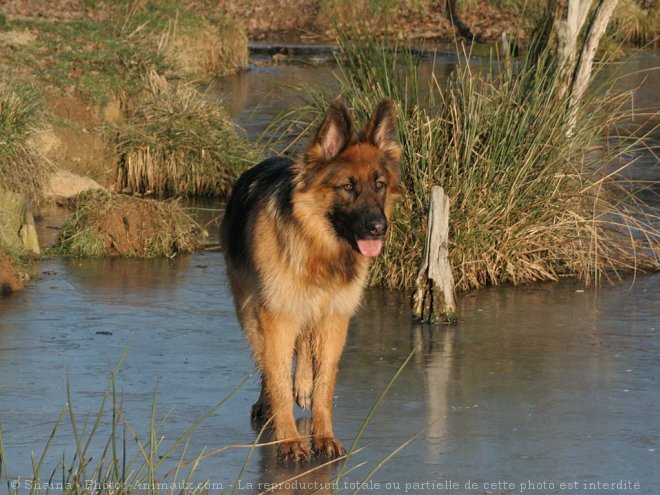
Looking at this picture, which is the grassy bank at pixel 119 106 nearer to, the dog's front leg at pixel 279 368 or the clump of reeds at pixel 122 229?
the clump of reeds at pixel 122 229

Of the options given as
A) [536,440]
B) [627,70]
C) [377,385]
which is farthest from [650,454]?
[627,70]

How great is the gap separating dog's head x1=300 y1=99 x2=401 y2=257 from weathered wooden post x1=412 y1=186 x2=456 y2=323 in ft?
9.11

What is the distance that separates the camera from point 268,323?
681cm

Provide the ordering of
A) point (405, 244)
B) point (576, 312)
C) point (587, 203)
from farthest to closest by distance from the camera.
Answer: point (587, 203)
point (405, 244)
point (576, 312)

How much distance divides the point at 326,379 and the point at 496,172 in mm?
4202

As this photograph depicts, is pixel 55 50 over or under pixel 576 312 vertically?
over

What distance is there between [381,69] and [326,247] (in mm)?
4370

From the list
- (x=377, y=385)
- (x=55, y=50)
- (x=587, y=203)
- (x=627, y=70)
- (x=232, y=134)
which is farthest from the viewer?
(x=627, y=70)

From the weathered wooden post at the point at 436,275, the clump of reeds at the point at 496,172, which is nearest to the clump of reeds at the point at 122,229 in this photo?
the clump of reeds at the point at 496,172

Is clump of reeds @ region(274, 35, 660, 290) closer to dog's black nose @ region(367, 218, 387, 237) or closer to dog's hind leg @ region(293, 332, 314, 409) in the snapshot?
dog's hind leg @ region(293, 332, 314, 409)

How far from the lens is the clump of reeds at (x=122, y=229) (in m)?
11.8

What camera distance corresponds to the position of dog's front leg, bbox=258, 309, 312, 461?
21.8 ft

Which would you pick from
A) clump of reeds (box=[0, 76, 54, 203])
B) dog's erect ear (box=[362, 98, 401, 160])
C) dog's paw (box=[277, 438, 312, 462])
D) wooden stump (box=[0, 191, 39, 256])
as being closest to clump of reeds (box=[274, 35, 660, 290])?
wooden stump (box=[0, 191, 39, 256])

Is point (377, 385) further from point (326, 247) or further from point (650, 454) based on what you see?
point (650, 454)
